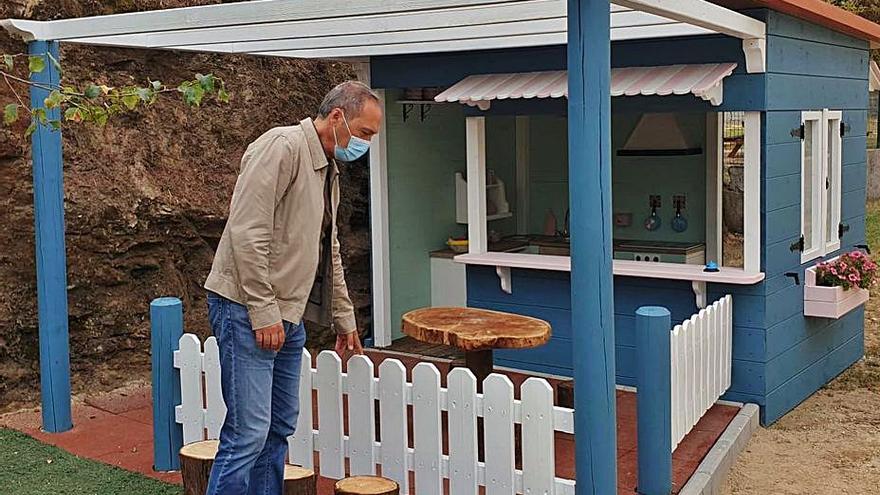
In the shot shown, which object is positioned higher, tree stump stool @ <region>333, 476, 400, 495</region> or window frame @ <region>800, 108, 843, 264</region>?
window frame @ <region>800, 108, 843, 264</region>

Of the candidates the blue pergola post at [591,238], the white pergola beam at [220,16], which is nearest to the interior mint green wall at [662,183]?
the white pergola beam at [220,16]

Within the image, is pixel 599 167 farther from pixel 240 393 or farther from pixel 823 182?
pixel 823 182

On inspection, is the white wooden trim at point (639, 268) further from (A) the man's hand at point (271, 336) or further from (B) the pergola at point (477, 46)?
(A) the man's hand at point (271, 336)

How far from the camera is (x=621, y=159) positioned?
9.27 m

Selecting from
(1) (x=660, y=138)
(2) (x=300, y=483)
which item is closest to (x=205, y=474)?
(2) (x=300, y=483)

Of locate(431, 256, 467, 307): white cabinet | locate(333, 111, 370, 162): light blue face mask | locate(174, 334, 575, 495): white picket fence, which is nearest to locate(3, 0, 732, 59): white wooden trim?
locate(333, 111, 370, 162): light blue face mask

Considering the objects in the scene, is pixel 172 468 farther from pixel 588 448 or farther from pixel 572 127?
pixel 572 127

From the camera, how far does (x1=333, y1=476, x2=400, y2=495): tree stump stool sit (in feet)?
15.0

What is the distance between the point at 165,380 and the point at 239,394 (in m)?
1.72

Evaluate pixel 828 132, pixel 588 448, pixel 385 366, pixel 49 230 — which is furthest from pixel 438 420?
pixel 828 132

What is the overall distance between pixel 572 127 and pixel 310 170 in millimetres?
1063

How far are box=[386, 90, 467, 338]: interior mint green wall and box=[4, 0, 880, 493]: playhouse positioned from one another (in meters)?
0.02

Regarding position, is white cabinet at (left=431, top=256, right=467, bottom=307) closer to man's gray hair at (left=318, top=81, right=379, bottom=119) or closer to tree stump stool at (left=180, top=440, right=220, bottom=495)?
tree stump stool at (left=180, top=440, right=220, bottom=495)

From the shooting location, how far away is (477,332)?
5523 millimetres
